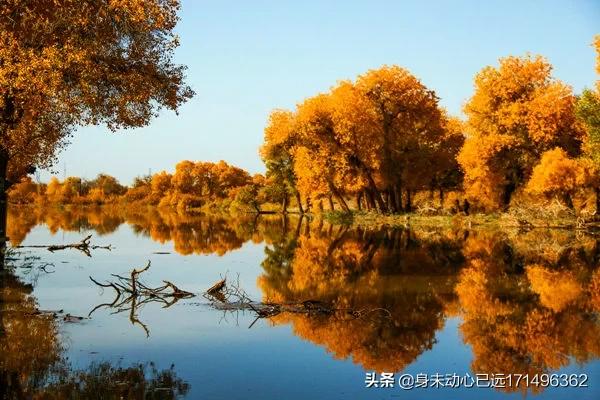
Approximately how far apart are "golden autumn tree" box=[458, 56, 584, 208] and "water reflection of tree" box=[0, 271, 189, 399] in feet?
144

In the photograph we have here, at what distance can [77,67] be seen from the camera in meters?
19.0

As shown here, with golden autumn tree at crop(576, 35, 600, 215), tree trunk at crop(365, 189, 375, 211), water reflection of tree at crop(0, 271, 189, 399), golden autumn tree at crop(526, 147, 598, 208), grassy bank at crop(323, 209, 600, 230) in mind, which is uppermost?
golden autumn tree at crop(576, 35, 600, 215)

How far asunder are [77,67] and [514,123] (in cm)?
3932

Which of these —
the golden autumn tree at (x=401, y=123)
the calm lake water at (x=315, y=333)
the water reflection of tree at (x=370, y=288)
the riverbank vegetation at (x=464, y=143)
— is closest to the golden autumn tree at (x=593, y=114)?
the riverbank vegetation at (x=464, y=143)

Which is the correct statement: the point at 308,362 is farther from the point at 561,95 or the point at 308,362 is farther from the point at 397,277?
the point at 561,95

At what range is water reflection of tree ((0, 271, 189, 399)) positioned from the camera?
→ 801 centimetres

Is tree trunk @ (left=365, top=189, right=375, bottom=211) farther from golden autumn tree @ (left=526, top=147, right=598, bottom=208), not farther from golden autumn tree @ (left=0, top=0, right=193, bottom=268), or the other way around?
golden autumn tree @ (left=0, top=0, right=193, bottom=268)

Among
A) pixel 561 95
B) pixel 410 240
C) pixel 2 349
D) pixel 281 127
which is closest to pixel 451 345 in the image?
pixel 2 349

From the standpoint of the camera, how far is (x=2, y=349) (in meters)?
9.91

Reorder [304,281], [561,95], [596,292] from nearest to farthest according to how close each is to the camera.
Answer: [596,292], [304,281], [561,95]

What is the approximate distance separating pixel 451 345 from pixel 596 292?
7.63 m

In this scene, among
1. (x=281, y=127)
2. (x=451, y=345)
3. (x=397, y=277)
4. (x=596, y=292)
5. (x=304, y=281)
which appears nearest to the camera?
(x=451, y=345)

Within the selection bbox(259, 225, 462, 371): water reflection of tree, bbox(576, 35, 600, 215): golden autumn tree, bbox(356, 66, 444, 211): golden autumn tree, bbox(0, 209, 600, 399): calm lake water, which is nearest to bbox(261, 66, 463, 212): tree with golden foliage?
bbox(356, 66, 444, 211): golden autumn tree

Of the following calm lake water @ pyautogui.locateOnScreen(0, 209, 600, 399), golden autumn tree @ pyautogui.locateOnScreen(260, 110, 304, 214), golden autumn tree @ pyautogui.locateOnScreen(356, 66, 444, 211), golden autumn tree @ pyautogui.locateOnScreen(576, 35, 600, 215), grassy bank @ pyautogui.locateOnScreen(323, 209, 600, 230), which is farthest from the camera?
golden autumn tree @ pyautogui.locateOnScreen(260, 110, 304, 214)
